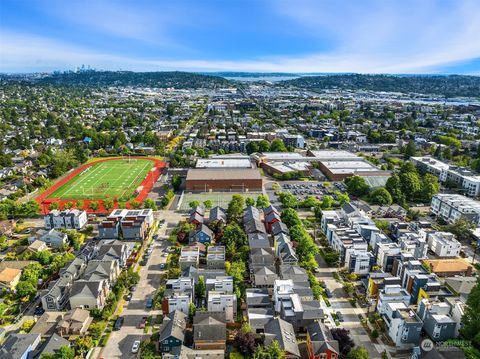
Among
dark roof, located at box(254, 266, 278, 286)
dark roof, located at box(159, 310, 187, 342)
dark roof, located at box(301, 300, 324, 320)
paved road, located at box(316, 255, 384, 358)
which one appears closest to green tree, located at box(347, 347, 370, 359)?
paved road, located at box(316, 255, 384, 358)

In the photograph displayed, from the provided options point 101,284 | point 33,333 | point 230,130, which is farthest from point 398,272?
point 230,130

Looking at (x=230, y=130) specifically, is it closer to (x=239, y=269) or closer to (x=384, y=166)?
(x=384, y=166)

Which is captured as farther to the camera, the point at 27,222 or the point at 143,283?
the point at 27,222

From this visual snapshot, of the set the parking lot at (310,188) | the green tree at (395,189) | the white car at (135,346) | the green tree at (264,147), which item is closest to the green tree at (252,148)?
the green tree at (264,147)

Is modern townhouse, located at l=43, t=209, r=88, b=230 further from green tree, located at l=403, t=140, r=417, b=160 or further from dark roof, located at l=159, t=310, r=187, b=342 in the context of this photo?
green tree, located at l=403, t=140, r=417, b=160

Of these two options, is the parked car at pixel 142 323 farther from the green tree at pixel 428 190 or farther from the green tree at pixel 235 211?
the green tree at pixel 428 190
